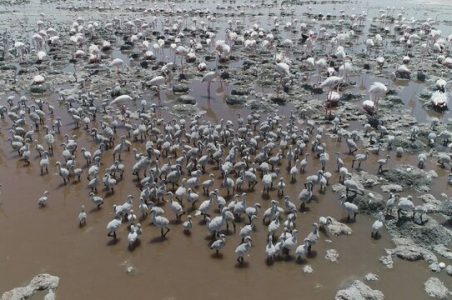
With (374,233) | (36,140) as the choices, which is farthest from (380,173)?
(36,140)

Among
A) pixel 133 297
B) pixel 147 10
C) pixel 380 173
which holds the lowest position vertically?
pixel 133 297

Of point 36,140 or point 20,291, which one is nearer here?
point 20,291

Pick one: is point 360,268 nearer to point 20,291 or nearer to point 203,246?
point 203,246

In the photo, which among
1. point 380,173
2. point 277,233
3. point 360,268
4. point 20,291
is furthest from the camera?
point 380,173

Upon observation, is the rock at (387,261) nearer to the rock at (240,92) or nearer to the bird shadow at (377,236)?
the bird shadow at (377,236)

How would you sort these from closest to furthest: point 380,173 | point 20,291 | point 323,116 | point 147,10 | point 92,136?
point 20,291
point 380,173
point 92,136
point 323,116
point 147,10

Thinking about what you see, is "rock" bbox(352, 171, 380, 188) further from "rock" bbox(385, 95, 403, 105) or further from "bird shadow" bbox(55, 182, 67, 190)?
"bird shadow" bbox(55, 182, 67, 190)

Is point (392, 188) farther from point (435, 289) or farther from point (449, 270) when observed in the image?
point (435, 289)

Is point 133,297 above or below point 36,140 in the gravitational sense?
below

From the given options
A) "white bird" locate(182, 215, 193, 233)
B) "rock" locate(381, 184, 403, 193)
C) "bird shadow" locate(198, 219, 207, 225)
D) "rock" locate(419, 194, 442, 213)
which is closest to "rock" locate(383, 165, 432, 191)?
"rock" locate(381, 184, 403, 193)
